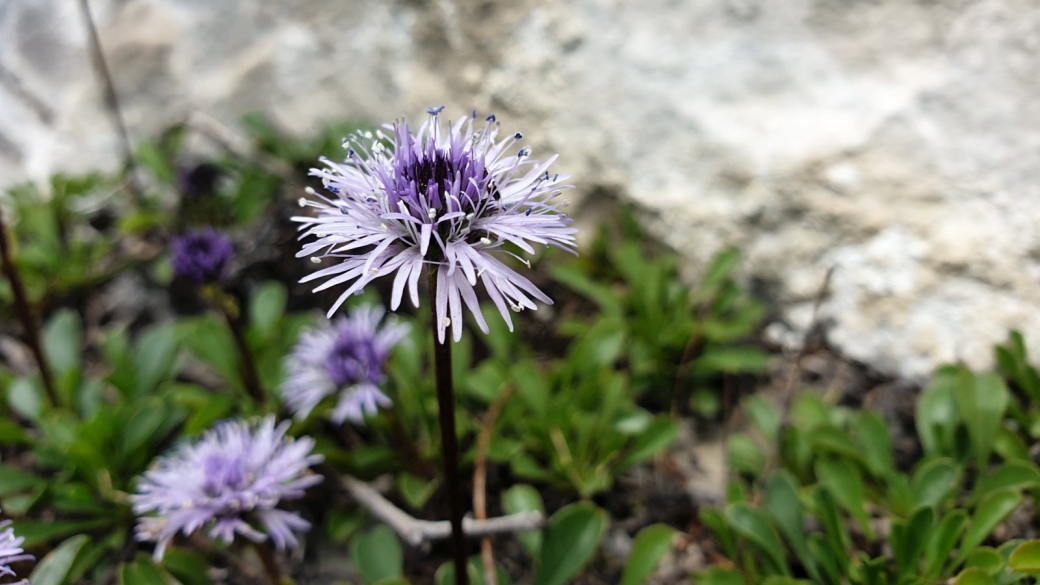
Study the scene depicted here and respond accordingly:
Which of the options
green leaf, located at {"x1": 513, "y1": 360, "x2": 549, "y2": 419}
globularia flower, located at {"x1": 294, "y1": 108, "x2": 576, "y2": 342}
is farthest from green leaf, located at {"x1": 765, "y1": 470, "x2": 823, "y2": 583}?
globularia flower, located at {"x1": 294, "y1": 108, "x2": 576, "y2": 342}

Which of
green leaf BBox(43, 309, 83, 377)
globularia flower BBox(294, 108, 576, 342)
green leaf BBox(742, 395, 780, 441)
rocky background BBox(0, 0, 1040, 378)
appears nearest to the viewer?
globularia flower BBox(294, 108, 576, 342)

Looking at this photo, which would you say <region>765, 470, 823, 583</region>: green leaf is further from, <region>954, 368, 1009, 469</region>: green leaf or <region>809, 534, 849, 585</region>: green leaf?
<region>954, 368, 1009, 469</region>: green leaf

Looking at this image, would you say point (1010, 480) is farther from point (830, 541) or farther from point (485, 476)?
point (485, 476)

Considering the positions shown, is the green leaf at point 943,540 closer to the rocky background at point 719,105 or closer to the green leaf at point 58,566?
the rocky background at point 719,105

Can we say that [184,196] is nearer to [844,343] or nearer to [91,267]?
[91,267]

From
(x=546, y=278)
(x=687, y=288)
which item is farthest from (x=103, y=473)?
(x=687, y=288)

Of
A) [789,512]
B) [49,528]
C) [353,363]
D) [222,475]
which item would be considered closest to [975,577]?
[789,512]

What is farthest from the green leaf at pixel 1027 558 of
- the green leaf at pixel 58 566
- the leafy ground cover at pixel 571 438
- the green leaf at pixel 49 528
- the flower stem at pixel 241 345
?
the green leaf at pixel 49 528
